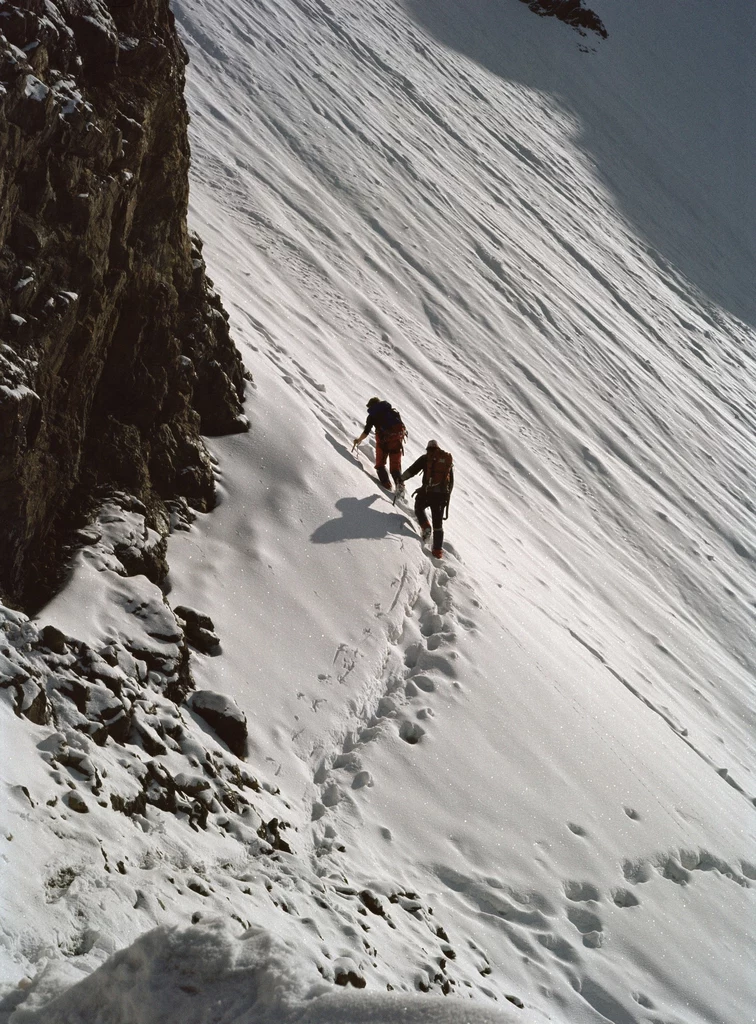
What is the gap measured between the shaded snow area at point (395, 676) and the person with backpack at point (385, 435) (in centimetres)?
27

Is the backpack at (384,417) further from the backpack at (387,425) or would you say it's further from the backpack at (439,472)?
the backpack at (439,472)

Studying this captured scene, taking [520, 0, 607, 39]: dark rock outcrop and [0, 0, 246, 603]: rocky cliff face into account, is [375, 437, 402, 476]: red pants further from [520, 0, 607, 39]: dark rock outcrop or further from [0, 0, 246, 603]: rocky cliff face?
[520, 0, 607, 39]: dark rock outcrop

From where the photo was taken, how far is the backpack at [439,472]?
350 inches

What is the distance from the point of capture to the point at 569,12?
39.9m

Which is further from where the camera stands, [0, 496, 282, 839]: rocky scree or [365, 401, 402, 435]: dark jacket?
[365, 401, 402, 435]: dark jacket

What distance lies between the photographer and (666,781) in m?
7.70

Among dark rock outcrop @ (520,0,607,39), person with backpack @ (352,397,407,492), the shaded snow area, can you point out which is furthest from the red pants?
dark rock outcrop @ (520,0,607,39)

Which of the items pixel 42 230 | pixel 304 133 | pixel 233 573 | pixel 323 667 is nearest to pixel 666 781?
pixel 323 667

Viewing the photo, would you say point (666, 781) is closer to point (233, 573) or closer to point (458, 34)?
point (233, 573)

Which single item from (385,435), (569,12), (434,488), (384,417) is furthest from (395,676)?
(569,12)

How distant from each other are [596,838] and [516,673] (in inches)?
61.8

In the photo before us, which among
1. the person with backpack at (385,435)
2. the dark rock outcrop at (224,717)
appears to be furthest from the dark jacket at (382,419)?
the dark rock outcrop at (224,717)

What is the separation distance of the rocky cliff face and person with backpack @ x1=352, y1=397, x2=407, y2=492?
74.8 inches

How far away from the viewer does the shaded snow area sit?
3850 millimetres
